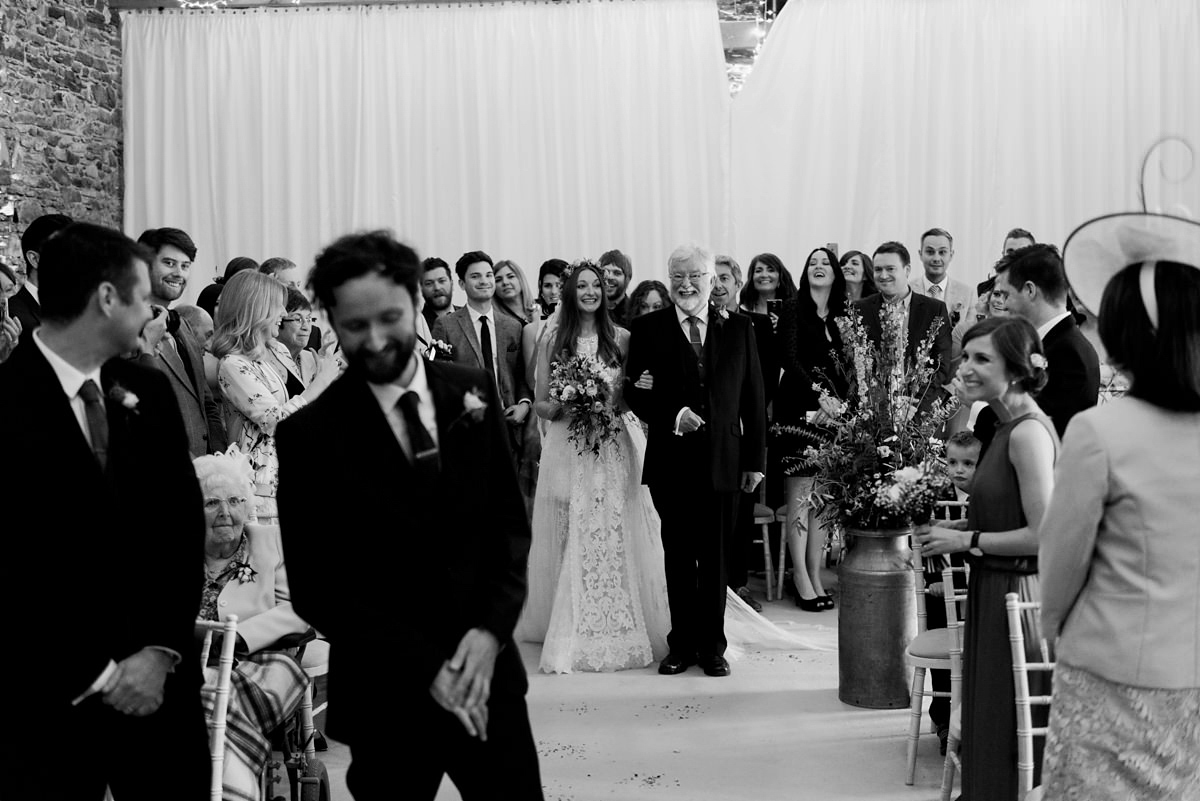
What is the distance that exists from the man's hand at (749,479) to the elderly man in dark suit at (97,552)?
3.64m

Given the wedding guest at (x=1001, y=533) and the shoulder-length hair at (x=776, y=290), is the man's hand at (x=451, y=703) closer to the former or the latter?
the wedding guest at (x=1001, y=533)

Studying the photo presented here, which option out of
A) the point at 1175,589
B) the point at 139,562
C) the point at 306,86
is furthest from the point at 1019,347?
the point at 306,86

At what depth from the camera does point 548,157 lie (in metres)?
10.3

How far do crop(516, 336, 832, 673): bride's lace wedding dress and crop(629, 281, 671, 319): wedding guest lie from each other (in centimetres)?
83

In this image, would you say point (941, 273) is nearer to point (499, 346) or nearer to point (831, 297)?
point (831, 297)

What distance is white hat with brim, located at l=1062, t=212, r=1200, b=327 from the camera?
2361 millimetres

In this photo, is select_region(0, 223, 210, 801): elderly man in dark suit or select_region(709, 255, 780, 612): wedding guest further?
select_region(709, 255, 780, 612): wedding guest

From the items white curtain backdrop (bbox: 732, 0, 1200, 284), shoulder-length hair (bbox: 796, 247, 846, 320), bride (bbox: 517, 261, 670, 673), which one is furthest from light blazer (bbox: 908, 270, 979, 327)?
bride (bbox: 517, 261, 670, 673)

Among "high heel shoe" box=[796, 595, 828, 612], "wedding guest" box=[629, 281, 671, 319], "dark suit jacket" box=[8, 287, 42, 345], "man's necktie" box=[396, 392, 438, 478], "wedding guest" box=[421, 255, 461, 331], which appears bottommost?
"high heel shoe" box=[796, 595, 828, 612]

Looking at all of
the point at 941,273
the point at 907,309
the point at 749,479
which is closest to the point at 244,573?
the point at 749,479

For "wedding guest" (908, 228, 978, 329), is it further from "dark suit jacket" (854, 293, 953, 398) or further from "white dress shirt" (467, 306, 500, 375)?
"white dress shirt" (467, 306, 500, 375)

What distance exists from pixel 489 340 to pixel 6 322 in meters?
2.67

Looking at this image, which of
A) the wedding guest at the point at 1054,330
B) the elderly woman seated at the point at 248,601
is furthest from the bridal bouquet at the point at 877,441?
the elderly woman seated at the point at 248,601

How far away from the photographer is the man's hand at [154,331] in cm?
466
